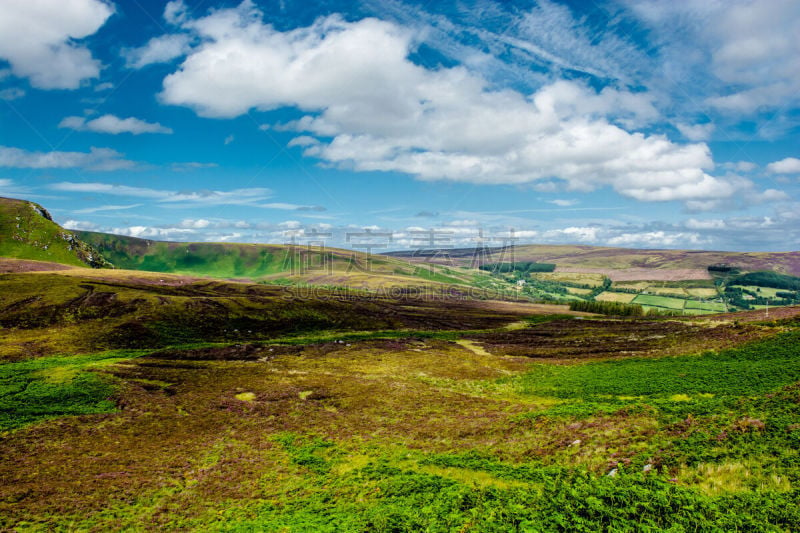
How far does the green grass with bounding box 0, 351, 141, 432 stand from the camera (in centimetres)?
3509

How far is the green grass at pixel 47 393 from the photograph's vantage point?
3509cm

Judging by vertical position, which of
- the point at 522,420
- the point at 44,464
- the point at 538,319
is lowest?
the point at 538,319

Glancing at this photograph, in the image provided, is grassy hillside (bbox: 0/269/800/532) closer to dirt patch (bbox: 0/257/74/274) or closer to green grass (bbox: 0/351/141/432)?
green grass (bbox: 0/351/141/432)

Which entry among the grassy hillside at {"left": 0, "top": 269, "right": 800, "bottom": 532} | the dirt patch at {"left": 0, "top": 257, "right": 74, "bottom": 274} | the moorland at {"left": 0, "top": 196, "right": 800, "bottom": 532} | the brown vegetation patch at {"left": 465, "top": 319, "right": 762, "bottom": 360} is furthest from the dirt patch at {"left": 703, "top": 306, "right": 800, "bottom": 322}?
the dirt patch at {"left": 0, "top": 257, "right": 74, "bottom": 274}

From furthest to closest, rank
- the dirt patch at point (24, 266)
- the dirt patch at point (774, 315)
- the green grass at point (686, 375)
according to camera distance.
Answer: the dirt patch at point (24, 266), the dirt patch at point (774, 315), the green grass at point (686, 375)

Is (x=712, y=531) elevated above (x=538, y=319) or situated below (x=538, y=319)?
above

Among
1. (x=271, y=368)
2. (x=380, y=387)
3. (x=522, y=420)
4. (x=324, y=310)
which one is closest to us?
(x=522, y=420)

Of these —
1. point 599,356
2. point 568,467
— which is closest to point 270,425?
point 568,467

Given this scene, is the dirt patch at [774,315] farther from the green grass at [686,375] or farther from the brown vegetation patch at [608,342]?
the green grass at [686,375]

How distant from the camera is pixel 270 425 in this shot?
35.6m

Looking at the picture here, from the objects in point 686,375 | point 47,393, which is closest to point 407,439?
point 686,375

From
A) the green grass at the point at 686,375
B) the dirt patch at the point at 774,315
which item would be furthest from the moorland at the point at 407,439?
the dirt patch at the point at 774,315

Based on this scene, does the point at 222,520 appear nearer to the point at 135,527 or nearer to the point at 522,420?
the point at 135,527

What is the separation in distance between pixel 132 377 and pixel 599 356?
76.4 metres
